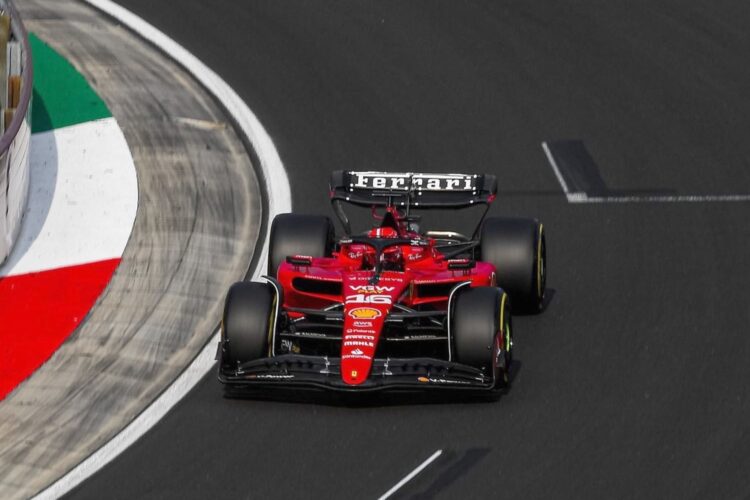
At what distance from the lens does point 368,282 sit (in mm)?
14562

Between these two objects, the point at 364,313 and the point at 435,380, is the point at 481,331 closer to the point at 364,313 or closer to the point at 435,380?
the point at 435,380

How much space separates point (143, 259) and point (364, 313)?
3.67 meters

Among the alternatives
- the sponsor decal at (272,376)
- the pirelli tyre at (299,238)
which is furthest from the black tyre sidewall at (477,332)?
the pirelli tyre at (299,238)

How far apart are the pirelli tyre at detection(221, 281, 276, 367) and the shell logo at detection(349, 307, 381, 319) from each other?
618 millimetres

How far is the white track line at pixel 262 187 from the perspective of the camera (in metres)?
14.0

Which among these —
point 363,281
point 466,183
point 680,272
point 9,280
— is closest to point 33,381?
point 9,280

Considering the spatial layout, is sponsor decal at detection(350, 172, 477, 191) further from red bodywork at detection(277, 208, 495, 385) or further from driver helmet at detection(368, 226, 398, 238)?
driver helmet at detection(368, 226, 398, 238)

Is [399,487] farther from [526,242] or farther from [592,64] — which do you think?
[592,64]

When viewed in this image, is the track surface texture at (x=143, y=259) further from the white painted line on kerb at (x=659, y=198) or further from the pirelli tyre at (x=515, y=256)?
the white painted line on kerb at (x=659, y=198)

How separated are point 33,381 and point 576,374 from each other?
448cm

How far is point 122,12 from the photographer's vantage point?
22.9 meters

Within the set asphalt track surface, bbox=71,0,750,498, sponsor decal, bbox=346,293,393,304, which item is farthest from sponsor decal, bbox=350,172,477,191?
sponsor decal, bbox=346,293,393,304

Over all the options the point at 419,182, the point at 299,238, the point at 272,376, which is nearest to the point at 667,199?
the point at 419,182

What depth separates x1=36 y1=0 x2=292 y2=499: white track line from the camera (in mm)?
13977
